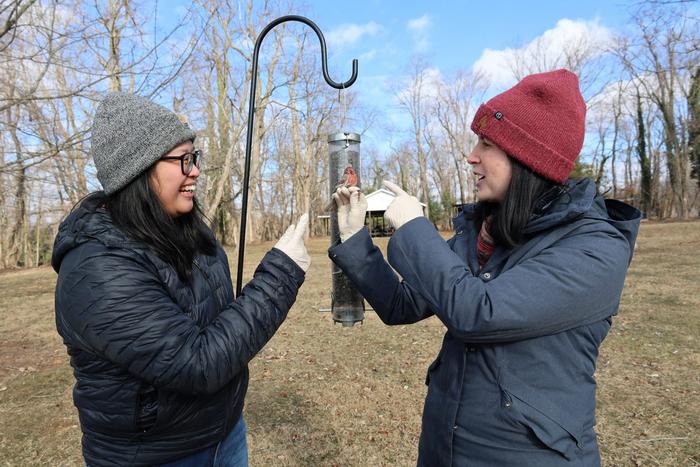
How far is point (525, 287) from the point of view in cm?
143

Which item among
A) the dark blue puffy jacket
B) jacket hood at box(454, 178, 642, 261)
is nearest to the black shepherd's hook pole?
the dark blue puffy jacket

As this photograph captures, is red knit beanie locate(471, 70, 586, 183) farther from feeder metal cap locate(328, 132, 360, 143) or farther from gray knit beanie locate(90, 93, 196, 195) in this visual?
gray knit beanie locate(90, 93, 196, 195)

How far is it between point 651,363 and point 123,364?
6.23m

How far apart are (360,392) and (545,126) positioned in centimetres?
433

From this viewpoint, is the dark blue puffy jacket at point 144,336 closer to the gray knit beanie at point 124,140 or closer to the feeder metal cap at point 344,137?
the gray knit beanie at point 124,140

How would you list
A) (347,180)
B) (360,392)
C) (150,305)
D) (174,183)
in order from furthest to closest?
(360,392), (347,180), (174,183), (150,305)

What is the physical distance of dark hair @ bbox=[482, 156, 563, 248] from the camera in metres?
1.65

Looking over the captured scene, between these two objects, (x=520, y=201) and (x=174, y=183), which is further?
(x=174, y=183)

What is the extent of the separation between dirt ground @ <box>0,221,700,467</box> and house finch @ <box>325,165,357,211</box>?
9.02 feet

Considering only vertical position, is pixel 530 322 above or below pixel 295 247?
below

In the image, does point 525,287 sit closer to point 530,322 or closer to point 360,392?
point 530,322

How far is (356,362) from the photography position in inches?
247

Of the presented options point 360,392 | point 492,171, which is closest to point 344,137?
point 492,171

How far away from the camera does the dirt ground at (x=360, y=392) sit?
409 cm
